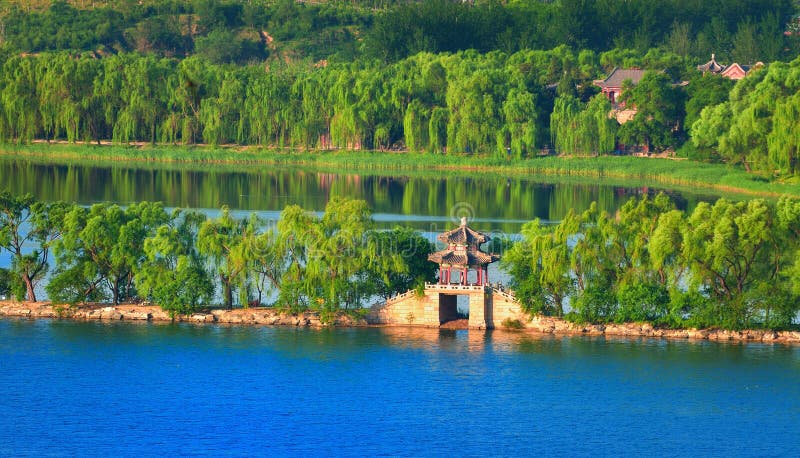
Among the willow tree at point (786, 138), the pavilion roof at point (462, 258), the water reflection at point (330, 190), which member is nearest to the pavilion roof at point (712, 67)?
the water reflection at point (330, 190)

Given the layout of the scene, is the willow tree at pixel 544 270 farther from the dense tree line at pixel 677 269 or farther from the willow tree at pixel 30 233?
the willow tree at pixel 30 233

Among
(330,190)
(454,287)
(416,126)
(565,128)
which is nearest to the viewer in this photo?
(454,287)

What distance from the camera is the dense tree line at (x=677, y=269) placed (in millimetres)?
50250

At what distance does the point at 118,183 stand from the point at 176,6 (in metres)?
70.0

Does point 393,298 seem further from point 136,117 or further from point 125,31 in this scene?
point 125,31

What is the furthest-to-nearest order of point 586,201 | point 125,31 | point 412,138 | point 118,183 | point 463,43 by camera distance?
point 125,31 < point 463,43 < point 412,138 < point 118,183 < point 586,201

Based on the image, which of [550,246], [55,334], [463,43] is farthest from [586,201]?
[463,43]

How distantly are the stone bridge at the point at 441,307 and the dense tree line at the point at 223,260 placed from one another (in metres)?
1.00

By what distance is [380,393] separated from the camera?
45.2 m

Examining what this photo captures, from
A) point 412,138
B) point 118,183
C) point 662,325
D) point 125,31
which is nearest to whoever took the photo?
point 662,325

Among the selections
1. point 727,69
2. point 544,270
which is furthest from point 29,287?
point 727,69

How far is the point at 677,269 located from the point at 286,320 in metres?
13.0

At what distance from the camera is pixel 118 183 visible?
9312 cm

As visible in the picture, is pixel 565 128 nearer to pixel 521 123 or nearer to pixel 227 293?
pixel 521 123
